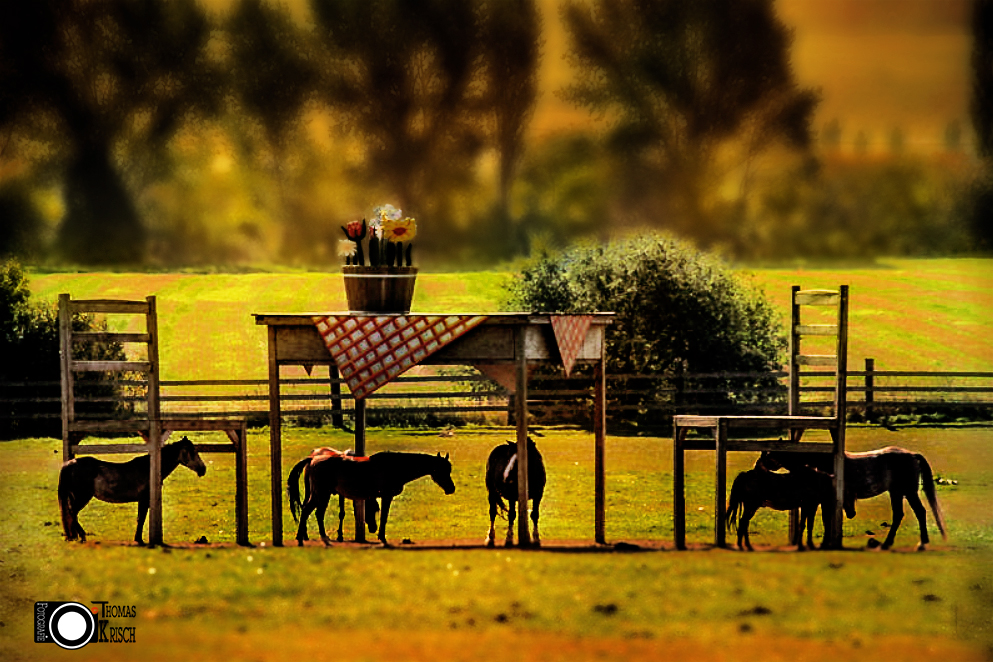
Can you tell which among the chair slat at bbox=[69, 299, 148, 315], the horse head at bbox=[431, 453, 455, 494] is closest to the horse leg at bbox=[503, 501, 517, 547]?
the horse head at bbox=[431, 453, 455, 494]

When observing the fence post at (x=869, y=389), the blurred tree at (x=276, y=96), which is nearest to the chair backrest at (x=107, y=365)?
the fence post at (x=869, y=389)

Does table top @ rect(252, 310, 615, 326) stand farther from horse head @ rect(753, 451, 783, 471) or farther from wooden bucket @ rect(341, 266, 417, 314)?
horse head @ rect(753, 451, 783, 471)

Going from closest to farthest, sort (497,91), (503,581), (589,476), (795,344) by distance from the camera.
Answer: (503,581), (795,344), (589,476), (497,91)

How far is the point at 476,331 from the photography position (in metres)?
7.46

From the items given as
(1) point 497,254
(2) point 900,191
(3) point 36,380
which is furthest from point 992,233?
(3) point 36,380

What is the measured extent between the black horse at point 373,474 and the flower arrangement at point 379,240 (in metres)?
1.22

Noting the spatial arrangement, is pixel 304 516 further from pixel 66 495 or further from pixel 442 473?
pixel 66 495

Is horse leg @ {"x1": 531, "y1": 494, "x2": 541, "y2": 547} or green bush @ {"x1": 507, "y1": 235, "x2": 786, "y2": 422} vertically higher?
green bush @ {"x1": 507, "y1": 235, "x2": 786, "y2": 422}

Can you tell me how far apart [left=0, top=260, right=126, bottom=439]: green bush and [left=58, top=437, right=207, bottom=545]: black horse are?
9264 mm

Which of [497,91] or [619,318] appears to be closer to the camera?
[619,318]

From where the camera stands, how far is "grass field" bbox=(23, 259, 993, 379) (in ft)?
89.1

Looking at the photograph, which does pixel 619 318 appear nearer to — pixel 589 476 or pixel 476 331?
pixel 589 476

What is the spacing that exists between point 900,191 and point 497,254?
32.8 feet

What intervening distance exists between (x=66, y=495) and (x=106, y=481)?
0.31 metres
